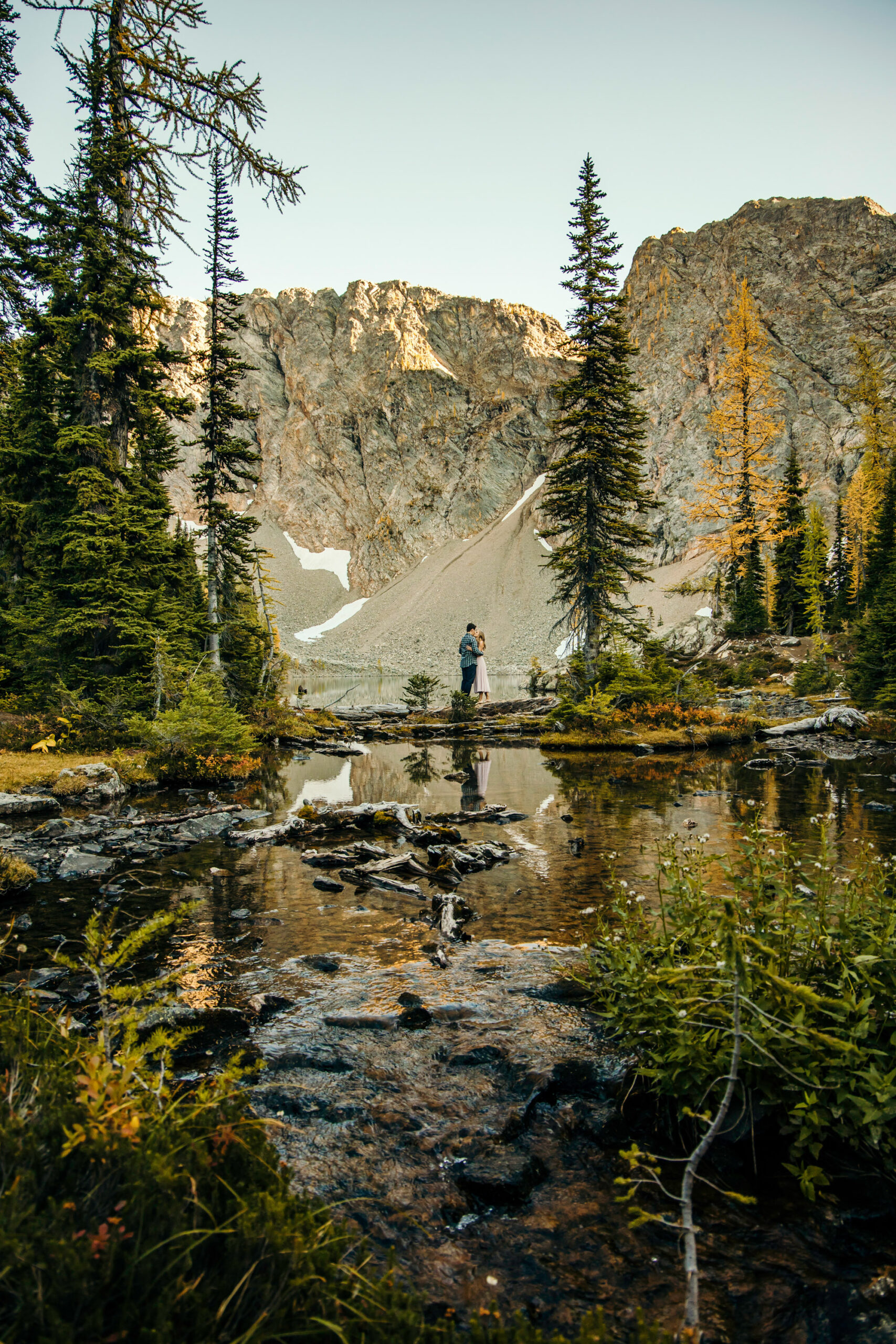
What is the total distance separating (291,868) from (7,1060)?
21.2 ft

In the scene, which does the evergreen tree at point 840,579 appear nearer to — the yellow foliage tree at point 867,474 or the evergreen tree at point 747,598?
the yellow foliage tree at point 867,474

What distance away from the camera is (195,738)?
1516 centimetres

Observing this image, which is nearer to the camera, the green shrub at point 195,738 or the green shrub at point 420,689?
the green shrub at point 195,738

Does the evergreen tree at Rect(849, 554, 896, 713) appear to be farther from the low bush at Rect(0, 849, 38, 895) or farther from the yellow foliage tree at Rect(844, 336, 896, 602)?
the low bush at Rect(0, 849, 38, 895)

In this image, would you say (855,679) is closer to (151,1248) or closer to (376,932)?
(376,932)

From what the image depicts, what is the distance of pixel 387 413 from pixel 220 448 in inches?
4533

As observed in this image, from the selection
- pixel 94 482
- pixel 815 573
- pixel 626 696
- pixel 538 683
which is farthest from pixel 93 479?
pixel 815 573

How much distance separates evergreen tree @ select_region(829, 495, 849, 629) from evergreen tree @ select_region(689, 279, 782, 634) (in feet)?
15.0

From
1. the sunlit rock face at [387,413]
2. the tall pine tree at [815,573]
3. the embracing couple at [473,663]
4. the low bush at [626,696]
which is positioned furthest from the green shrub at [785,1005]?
the sunlit rock face at [387,413]

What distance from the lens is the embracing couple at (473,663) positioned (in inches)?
1027

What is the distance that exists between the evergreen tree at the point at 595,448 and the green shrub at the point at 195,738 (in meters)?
12.8

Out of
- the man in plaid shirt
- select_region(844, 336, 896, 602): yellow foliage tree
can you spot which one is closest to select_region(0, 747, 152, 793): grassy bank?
the man in plaid shirt

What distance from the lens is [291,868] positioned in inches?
353

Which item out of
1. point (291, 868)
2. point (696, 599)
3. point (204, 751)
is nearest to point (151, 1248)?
point (291, 868)
